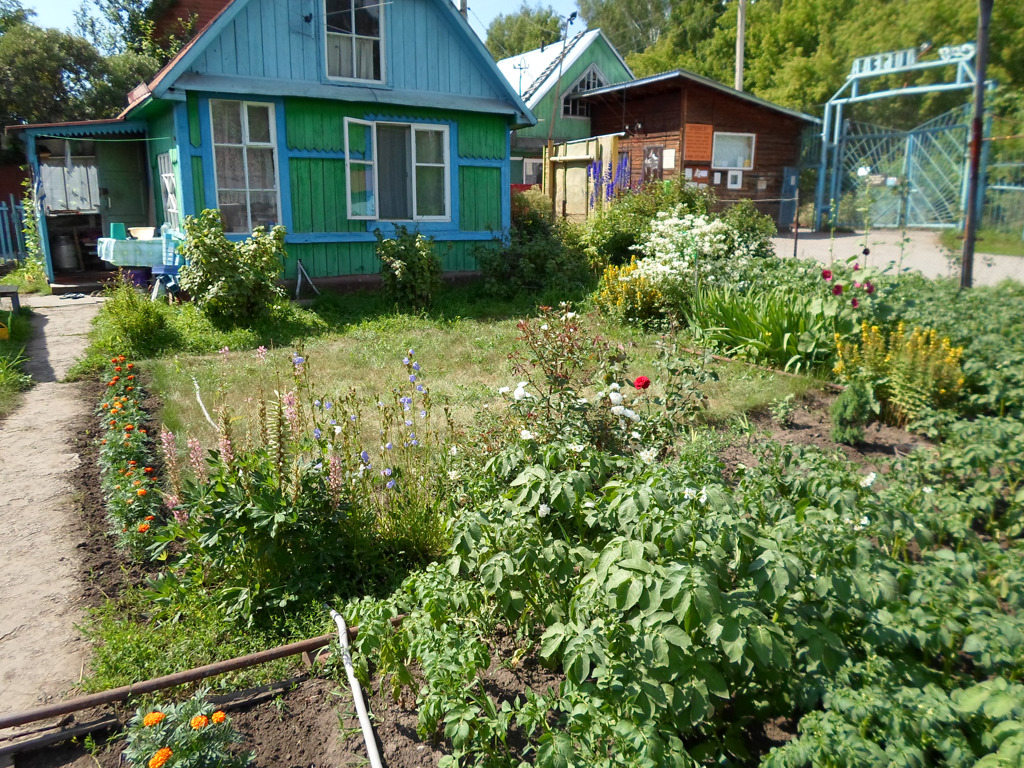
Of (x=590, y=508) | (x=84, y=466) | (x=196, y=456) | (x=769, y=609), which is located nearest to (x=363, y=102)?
(x=84, y=466)

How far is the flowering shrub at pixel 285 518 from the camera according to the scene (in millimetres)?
3053

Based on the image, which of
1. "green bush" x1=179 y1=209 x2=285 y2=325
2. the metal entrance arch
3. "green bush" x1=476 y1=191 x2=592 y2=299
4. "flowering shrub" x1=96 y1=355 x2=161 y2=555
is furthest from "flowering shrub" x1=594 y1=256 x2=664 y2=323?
the metal entrance arch

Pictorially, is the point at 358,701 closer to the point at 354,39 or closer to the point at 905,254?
the point at 905,254

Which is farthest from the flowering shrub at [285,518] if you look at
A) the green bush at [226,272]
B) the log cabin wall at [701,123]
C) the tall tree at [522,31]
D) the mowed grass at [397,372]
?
the tall tree at [522,31]

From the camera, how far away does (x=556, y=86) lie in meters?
23.5

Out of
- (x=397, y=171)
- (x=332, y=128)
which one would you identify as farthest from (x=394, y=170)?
(x=332, y=128)

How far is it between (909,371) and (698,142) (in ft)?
56.4

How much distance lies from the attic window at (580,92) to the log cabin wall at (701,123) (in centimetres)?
131

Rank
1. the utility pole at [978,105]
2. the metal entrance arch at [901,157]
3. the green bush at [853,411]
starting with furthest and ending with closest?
1. the metal entrance arch at [901,157]
2. the utility pole at [978,105]
3. the green bush at [853,411]

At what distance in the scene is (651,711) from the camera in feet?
6.39

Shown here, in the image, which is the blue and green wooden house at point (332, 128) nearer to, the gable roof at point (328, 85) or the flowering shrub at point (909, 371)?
the gable roof at point (328, 85)

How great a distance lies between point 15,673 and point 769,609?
2.71m

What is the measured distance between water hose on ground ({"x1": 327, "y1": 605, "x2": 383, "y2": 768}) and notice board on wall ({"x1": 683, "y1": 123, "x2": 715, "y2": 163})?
19.9 m

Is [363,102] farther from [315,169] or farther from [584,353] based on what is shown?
[584,353]
